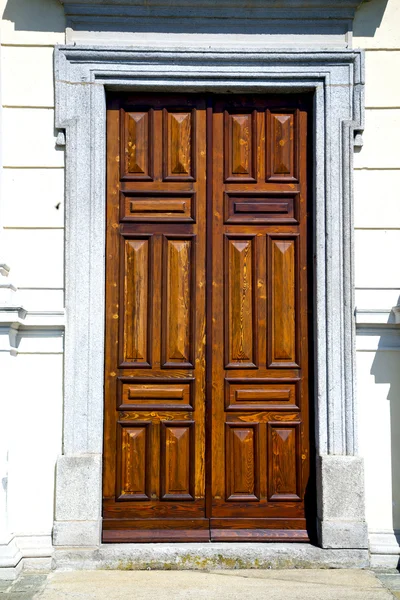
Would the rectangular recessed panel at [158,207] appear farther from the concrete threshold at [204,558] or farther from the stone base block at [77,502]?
the concrete threshold at [204,558]

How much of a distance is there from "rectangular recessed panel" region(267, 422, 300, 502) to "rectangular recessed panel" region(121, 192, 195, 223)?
185cm

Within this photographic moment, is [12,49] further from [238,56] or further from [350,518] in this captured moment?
[350,518]

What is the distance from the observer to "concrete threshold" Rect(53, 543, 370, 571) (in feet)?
20.2

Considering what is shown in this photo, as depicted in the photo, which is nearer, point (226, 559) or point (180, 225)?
point (226, 559)

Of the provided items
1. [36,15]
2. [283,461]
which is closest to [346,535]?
[283,461]

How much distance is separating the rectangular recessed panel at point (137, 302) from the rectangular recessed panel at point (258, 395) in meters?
0.73

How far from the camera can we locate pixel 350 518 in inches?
246

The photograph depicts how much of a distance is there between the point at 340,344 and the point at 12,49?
3531 millimetres

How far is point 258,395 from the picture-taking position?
654 cm

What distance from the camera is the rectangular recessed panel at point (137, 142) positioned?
6668 mm

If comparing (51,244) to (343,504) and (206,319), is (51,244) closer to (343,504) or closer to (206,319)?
(206,319)

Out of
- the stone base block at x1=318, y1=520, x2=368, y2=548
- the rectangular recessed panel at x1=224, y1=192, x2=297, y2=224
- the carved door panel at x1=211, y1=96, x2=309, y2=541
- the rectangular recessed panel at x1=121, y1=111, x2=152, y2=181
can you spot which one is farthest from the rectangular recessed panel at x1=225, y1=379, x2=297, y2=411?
the rectangular recessed panel at x1=121, y1=111, x2=152, y2=181

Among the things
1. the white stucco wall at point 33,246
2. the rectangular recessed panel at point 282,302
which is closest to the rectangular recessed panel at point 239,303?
the rectangular recessed panel at point 282,302

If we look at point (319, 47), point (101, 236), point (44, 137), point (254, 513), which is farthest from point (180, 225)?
point (254, 513)
